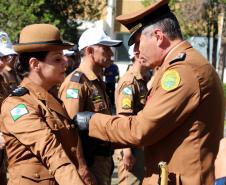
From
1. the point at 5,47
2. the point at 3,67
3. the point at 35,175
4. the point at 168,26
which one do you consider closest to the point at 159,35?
the point at 168,26

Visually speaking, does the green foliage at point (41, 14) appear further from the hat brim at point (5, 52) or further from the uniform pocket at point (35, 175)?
the uniform pocket at point (35, 175)

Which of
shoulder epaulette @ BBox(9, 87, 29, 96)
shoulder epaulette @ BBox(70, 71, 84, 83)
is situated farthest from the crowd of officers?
shoulder epaulette @ BBox(70, 71, 84, 83)

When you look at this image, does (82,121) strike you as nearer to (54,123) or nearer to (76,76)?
(54,123)

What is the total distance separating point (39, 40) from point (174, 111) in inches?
38.8

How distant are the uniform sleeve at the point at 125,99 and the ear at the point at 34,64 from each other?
7.76ft

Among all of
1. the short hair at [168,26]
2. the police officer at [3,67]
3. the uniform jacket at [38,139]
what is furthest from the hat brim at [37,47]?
the police officer at [3,67]

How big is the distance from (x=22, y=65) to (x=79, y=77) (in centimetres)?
157

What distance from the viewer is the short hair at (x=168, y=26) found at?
3.48 m

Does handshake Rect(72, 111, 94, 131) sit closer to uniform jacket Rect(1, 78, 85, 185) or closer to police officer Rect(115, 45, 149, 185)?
uniform jacket Rect(1, 78, 85, 185)

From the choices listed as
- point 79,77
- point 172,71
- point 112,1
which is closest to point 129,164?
point 79,77

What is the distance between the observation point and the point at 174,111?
3.32 metres

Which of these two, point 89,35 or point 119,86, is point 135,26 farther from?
point 119,86

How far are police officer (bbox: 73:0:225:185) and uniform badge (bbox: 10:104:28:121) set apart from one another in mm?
476

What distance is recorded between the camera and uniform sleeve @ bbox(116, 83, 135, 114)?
19.9 feet
